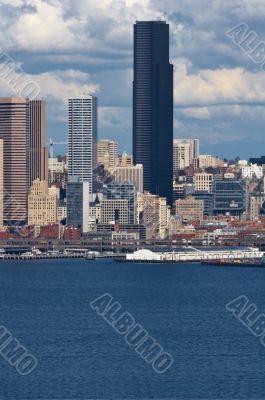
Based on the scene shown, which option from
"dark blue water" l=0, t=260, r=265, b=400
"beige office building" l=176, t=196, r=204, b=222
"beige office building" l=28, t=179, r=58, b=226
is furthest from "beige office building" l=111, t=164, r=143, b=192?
"dark blue water" l=0, t=260, r=265, b=400

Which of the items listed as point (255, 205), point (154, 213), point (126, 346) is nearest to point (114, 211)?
point (154, 213)

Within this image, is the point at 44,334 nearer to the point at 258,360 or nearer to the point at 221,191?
the point at 258,360

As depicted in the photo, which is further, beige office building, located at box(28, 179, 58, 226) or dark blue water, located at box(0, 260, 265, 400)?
beige office building, located at box(28, 179, 58, 226)

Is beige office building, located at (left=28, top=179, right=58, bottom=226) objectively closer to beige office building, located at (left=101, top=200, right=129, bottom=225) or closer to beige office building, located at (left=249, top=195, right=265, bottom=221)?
beige office building, located at (left=101, top=200, right=129, bottom=225)

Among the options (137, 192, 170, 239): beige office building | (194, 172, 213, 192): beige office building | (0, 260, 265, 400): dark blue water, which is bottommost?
(0, 260, 265, 400): dark blue water

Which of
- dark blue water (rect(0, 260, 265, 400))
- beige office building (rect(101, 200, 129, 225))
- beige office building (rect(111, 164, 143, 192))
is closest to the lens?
dark blue water (rect(0, 260, 265, 400))

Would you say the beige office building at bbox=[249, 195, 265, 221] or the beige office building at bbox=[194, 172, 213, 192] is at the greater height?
the beige office building at bbox=[194, 172, 213, 192]

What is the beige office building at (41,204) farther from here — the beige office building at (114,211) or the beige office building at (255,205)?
the beige office building at (255,205)

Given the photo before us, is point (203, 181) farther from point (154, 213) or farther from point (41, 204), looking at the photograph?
point (41, 204)
